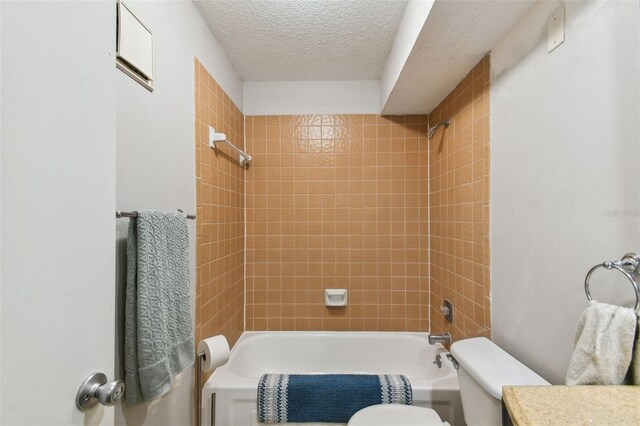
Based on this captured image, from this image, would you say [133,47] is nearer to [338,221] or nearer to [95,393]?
[95,393]

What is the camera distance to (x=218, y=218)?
66.1 inches

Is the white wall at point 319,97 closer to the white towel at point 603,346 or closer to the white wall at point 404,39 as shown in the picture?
the white wall at point 404,39

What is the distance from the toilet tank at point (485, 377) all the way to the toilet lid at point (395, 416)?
251 millimetres

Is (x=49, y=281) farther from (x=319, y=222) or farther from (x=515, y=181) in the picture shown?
(x=319, y=222)

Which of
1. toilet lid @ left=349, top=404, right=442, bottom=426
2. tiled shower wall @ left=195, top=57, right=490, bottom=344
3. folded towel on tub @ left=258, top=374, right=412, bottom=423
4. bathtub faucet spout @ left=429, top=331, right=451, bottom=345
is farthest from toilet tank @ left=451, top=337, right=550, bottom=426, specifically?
tiled shower wall @ left=195, top=57, right=490, bottom=344

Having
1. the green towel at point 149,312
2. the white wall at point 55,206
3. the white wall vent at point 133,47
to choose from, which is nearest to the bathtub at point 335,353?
the green towel at point 149,312

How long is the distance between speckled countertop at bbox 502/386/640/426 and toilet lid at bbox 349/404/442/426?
2.71 ft

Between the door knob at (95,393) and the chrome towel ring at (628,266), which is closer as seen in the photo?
the door knob at (95,393)

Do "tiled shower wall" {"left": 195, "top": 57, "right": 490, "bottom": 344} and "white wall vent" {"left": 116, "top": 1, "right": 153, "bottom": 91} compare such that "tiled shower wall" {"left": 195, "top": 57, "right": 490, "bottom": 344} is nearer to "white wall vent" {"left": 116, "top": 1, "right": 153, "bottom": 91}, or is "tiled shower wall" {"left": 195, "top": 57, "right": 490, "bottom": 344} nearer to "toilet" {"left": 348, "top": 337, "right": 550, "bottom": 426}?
"toilet" {"left": 348, "top": 337, "right": 550, "bottom": 426}

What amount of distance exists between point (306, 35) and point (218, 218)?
1.20m

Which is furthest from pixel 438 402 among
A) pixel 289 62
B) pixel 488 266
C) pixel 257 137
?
pixel 289 62

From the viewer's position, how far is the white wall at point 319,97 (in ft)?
7.22

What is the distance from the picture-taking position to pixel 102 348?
59 cm

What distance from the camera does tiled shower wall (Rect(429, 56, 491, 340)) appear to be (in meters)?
1.39
